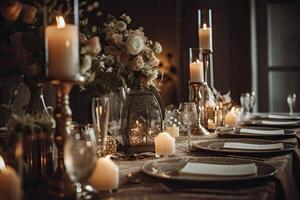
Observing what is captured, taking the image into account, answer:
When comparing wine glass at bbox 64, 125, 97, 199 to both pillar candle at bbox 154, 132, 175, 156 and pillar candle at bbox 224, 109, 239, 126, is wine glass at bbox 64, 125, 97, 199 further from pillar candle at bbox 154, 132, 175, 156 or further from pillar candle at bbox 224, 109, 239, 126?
pillar candle at bbox 224, 109, 239, 126

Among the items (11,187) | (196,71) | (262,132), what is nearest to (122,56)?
(196,71)

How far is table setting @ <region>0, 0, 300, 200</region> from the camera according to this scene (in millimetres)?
1098

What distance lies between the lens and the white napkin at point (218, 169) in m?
1.25

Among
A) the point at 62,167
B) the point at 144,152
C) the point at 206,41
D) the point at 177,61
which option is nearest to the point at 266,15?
the point at 177,61

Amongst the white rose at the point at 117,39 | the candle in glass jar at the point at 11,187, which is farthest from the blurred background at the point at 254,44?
the candle in glass jar at the point at 11,187

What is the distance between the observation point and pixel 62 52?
1.11 m

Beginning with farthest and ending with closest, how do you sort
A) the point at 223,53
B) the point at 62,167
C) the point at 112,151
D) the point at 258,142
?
the point at 223,53
the point at 258,142
the point at 112,151
the point at 62,167

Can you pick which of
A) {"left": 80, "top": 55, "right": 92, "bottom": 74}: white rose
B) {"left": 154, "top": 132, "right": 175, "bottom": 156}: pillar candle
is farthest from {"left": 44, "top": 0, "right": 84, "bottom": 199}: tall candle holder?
{"left": 154, "top": 132, "right": 175, "bottom": 156}: pillar candle

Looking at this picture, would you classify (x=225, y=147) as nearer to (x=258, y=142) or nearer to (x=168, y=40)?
(x=258, y=142)

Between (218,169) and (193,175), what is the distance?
101mm

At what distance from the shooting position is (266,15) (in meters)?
4.65

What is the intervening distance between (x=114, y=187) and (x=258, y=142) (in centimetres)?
91

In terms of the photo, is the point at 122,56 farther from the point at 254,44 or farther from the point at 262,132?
the point at 254,44

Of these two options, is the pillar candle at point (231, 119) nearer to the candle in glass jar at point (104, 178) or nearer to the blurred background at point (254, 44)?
the candle in glass jar at point (104, 178)
